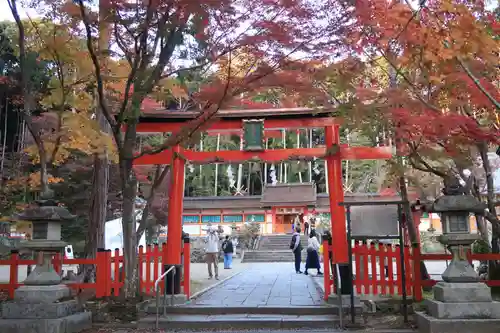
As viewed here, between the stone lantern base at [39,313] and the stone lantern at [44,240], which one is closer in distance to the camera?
the stone lantern base at [39,313]

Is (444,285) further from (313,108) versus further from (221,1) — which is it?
(221,1)

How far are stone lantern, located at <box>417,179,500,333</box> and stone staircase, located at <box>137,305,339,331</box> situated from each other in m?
1.84

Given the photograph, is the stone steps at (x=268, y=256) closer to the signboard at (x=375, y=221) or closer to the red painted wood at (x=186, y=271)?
the red painted wood at (x=186, y=271)

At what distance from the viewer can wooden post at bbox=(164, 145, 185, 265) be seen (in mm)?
9766

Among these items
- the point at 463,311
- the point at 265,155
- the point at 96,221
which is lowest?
the point at 463,311

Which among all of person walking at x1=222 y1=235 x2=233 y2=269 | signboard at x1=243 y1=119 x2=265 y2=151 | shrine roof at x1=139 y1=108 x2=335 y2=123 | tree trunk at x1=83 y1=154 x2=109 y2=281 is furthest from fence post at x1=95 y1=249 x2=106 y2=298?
person walking at x1=222 y1=235 x2=233 y2=269

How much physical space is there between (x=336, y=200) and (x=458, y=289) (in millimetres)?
3369

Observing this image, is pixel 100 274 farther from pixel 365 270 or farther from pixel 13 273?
pixel 365 270

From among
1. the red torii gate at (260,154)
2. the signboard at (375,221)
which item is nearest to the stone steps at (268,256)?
the red torii gate at (260,154)

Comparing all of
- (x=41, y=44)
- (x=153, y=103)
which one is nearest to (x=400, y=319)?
(x=153, y=103)

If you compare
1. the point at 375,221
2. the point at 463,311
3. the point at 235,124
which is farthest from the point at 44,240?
the point at 463,311

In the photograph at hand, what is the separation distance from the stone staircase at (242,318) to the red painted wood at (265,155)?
131 inches

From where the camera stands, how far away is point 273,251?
1169 inches

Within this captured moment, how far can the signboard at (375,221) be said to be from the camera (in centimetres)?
797
